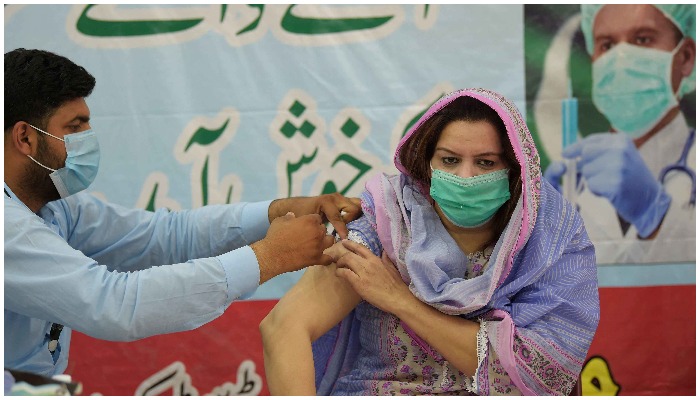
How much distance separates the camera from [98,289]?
195 centimetres

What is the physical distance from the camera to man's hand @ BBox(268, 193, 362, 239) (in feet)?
7.86

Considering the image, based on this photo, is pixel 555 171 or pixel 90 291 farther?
pixel 555 171

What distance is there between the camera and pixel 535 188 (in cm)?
211

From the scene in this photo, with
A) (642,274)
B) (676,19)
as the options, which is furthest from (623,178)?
(676,19)

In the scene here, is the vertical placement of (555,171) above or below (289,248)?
below

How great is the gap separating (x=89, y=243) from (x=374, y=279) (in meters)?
0.98

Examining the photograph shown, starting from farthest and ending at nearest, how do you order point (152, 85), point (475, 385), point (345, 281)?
point (152, 85) → point (345, 281) → point (475, 385)

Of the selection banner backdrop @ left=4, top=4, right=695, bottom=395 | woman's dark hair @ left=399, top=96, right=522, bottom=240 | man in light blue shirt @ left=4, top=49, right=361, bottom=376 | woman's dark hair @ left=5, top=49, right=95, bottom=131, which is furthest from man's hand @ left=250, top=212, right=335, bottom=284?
banner backdrop @ left=4, top=4, right=695, bottom=395

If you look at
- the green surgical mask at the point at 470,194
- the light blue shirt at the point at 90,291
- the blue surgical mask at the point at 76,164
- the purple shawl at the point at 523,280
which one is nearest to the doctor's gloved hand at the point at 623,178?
the purple shawl at the point at 523,280

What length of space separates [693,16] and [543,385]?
2010 mm

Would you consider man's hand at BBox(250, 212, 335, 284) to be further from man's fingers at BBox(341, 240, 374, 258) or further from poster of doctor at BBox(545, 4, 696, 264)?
poster of doctor at BBox(545, 4, 696, 264)

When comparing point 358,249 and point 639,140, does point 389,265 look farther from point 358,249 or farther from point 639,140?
point 639,140

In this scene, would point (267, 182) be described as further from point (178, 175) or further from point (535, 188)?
point (535, 188)

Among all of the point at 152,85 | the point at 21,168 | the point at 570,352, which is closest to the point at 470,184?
the point at 570,352
